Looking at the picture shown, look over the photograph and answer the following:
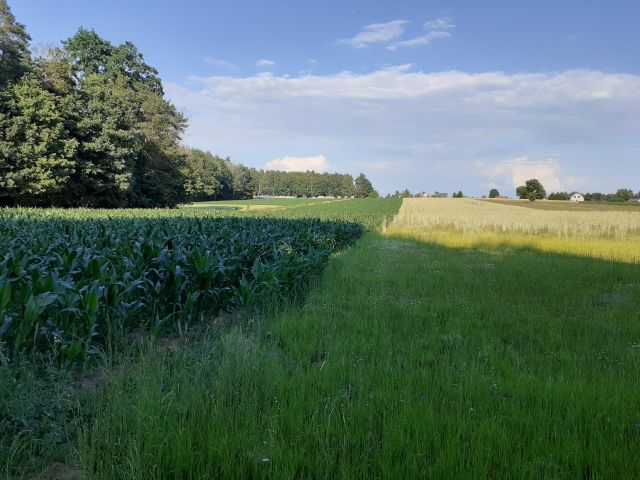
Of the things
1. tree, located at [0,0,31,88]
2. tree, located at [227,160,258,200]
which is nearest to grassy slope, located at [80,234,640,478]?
tree, located at [0,0,31,88]

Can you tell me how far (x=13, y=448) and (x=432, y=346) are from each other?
13.5 feet

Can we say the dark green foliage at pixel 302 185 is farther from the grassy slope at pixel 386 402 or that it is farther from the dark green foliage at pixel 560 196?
the grassy slope at pixel 386 402

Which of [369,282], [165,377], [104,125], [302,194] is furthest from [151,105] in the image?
[302,194]

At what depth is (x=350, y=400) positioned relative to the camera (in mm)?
3535

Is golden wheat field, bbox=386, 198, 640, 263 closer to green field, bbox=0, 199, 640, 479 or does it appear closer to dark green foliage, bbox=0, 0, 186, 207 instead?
green field, bbox=0, 199, 640, 479

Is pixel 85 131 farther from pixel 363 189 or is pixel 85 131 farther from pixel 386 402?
pixel 363 189

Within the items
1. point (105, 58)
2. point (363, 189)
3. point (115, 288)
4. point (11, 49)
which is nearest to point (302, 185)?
point (363, 189)

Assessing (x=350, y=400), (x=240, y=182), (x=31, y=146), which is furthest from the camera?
(x=240, y=182)

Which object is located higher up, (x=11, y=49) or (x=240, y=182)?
(x=11, y=49)

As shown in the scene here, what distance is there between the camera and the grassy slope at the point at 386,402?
8.71ft

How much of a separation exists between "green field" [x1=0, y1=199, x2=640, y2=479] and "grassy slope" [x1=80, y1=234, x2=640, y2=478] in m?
0.01

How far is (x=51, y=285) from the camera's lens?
4844 millimetres

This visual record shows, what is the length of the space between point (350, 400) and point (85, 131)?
46.6 metres

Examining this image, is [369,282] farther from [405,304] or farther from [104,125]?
[104,125]
